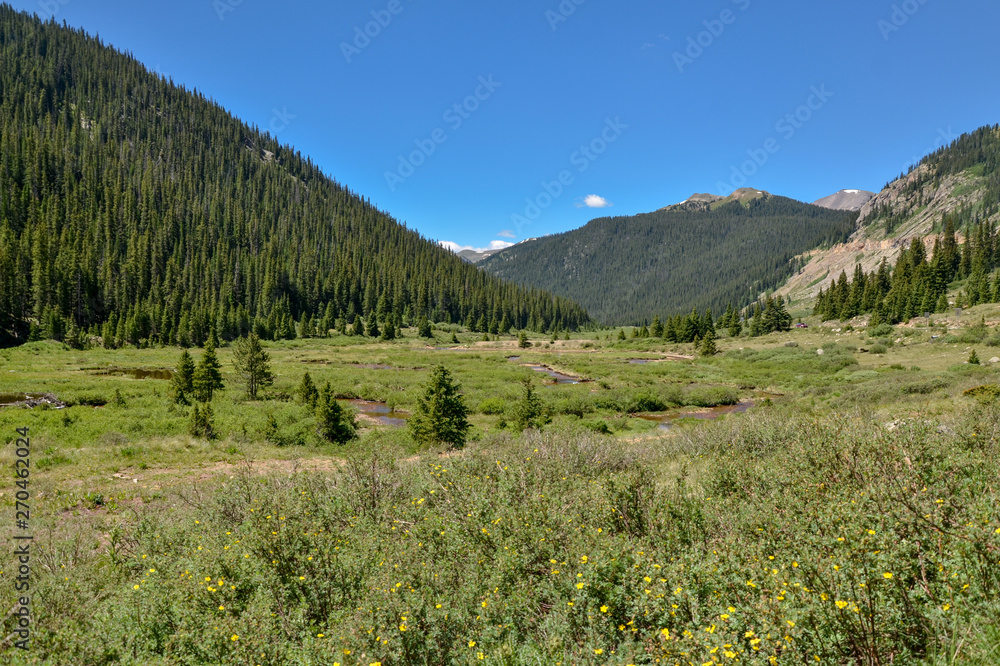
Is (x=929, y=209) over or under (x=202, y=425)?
over

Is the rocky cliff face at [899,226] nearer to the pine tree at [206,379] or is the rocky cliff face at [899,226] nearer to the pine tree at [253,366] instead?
the pine tree at [253,366]

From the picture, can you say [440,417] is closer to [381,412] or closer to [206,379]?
[381,412]

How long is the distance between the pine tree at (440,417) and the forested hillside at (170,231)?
6944cm

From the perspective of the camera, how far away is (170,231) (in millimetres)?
112625

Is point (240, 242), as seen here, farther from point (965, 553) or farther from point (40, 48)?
point (965, 553)

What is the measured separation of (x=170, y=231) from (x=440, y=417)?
127 m

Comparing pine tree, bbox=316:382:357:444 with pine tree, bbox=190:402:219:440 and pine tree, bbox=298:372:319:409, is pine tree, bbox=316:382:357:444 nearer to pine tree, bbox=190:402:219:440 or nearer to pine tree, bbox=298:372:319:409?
pine tree, bbox=190:402:219:440

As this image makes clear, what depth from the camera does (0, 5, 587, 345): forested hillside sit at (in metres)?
75.7

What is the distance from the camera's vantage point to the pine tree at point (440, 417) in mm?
19000

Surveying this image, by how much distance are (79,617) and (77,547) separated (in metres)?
2.54

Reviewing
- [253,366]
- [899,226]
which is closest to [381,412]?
[253,366]

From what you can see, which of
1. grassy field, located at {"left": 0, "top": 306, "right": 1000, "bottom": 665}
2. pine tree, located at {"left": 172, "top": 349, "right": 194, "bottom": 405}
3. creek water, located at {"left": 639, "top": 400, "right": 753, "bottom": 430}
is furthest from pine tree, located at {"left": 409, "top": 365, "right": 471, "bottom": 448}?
pine tree, located at {"left": 172, "top": 349, "right": 194, "bottom": 405}

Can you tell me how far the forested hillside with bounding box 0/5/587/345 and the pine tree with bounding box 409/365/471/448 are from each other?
69436 mm

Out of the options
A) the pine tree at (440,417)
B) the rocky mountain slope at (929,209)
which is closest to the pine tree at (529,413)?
the pine tree at (440,417)
